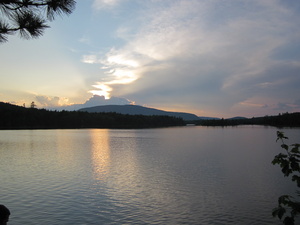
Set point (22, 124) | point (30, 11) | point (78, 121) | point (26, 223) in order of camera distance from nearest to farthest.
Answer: point (30, 11) → point (26, 223) → point (22, 124) → point (78, 121)

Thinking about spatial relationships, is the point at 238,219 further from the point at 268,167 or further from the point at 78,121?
the point at 78,121

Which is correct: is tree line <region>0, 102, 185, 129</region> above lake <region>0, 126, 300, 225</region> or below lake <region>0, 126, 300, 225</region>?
above

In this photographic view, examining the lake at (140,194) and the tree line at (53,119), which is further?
the tree line at (53,119)

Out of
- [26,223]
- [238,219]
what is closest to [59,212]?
[26,223]

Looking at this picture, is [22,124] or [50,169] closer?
[50,169]

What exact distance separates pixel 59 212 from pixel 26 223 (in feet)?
4.59

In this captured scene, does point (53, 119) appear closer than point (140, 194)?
No

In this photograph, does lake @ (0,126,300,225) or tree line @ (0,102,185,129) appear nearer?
lake @ (0,126,300,225)

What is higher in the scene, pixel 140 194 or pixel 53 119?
pixel 53 119

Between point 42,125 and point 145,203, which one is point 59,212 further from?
point 42,125

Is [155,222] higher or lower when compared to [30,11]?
lower

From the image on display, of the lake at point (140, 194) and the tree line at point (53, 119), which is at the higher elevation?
the tree line at point (53, 119)

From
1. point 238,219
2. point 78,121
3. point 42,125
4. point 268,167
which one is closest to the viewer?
point 238,219

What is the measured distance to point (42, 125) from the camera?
12400 cm
